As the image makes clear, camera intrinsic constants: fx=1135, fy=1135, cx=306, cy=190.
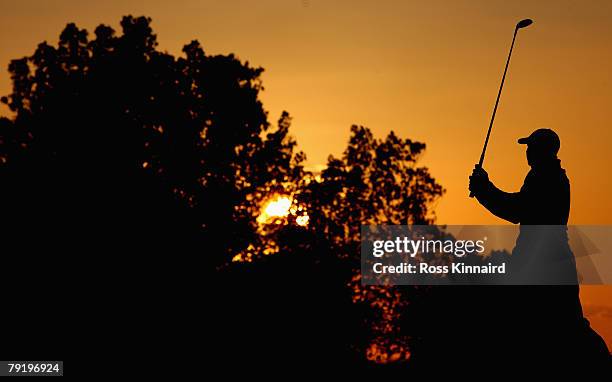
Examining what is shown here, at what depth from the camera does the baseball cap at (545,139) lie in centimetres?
1364

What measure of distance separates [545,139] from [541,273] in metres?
1.61

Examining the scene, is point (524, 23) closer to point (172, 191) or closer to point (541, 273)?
point (541, 273)

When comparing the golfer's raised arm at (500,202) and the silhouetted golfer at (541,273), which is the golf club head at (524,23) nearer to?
the silhouetted golfer at (541,273)

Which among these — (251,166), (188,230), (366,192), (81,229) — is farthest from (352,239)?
(81,229)

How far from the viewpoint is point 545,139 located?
13641 millimetres

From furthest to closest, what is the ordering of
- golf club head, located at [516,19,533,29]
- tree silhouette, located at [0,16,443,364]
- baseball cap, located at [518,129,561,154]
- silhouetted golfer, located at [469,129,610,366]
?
tree silhouette, located at [0,16,443,364] → golf club head, located at [516,19,533,29] → baseball cap, located at [518,129,561,154] → silhouetted golfer, located at [469,129,610,366]

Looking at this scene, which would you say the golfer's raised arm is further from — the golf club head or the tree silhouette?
the tree silhouette

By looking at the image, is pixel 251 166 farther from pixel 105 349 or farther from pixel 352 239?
pixel 105 349

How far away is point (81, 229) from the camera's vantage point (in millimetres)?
37281

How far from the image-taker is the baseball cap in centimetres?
1364

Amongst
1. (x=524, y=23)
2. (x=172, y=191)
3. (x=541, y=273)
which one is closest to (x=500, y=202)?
(x=541, y=273)

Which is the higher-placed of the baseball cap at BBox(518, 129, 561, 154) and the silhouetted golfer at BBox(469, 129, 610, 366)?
the baseball cap at BBox(518, 129, 561, 154)

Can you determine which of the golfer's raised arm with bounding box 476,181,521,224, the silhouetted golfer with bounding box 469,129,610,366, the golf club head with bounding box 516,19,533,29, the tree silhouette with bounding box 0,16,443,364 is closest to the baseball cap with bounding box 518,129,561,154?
the silhouetted golfer with bounding box 469,129,610,366

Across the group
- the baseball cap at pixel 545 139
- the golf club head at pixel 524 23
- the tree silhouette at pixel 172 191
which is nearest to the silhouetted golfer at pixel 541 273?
the baseball cap at pixel 545 139
